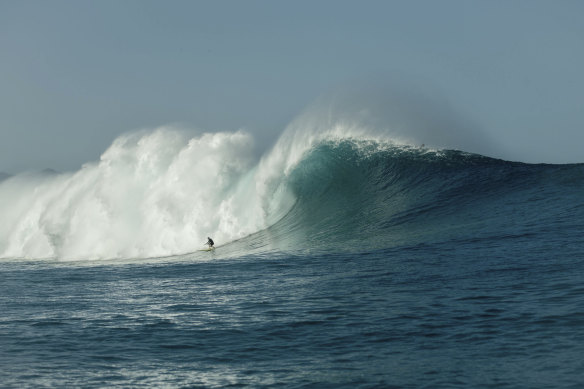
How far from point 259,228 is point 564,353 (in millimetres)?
15900

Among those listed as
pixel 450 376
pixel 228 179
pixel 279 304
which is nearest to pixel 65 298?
pixel 279 304

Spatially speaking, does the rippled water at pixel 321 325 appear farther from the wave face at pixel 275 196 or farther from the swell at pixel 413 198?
the wave face at pixel 275 196

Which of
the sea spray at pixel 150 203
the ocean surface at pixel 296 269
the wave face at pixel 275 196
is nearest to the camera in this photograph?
the ocean surface at pixel 296 269

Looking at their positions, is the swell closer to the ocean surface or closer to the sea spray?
the ocean surface

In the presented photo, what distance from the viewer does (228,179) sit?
25641 mm

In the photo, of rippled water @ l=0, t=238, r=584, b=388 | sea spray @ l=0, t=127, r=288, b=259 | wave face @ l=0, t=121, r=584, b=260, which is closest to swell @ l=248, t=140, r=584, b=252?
wave face @ l=0, t=121, r=584, b=260

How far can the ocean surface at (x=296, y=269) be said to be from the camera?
8602 millimetres

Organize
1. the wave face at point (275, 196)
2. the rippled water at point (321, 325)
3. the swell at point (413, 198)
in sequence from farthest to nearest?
the wave face at point (275, 196)
the swell at point (413, 198)
the rippled water at point (321, 325)

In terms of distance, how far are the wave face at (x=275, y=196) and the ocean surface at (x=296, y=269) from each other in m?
0.09

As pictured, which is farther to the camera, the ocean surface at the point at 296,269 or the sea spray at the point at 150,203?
the sea spray at the point at 150,203

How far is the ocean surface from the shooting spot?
8.60 m

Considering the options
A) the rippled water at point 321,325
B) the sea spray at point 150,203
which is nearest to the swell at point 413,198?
the sea spray at point 150,203

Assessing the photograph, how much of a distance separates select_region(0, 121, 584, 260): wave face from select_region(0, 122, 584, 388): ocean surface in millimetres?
90

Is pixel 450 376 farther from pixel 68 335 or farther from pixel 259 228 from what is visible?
pixel 259 228
